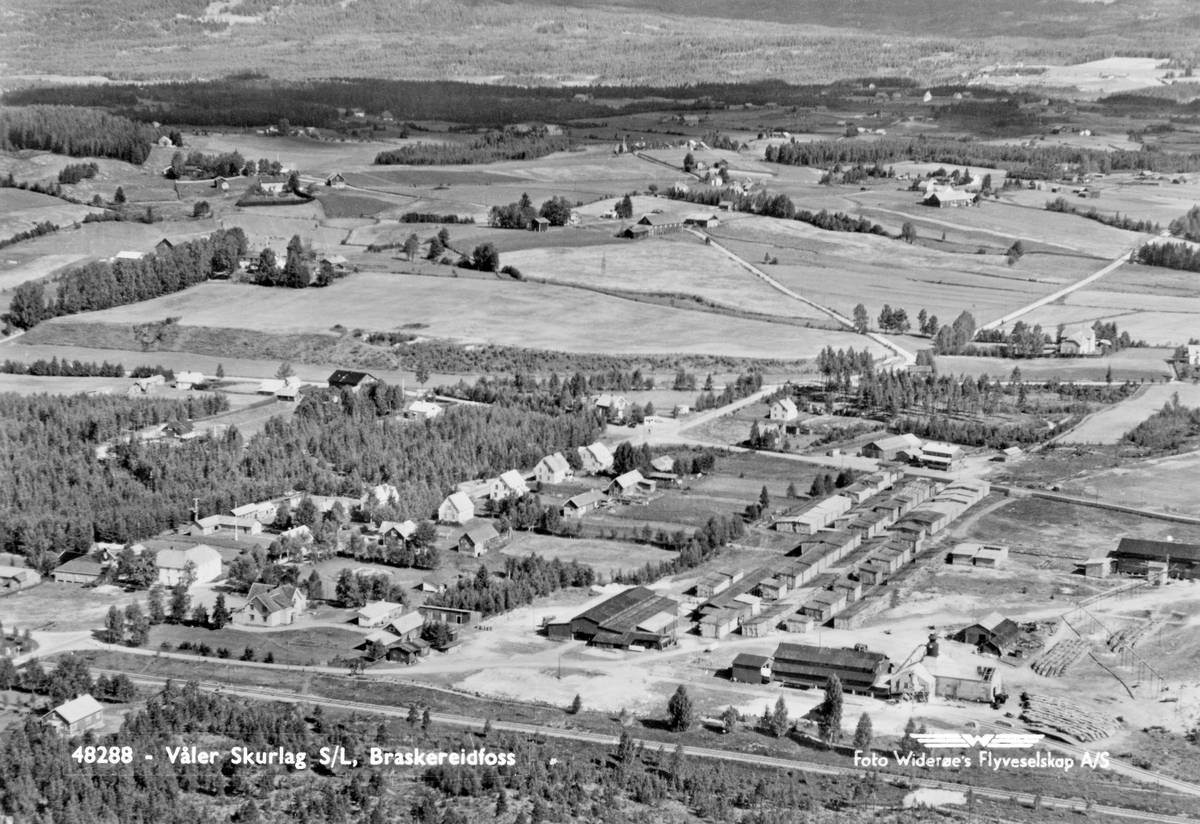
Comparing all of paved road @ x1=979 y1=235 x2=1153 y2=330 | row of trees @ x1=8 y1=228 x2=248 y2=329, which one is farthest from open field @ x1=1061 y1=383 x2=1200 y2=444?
row of trees @ x1=8 y1=228 x2=248 y2=329

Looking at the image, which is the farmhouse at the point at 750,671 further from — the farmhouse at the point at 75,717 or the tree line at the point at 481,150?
the tree line at the point at 481,150

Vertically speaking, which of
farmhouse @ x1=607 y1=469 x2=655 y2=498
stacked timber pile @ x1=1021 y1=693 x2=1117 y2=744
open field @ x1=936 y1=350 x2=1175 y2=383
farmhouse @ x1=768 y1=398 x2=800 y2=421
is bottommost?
stacked timber pile @ x1=1021 y1=693 x2=1117 y2=744

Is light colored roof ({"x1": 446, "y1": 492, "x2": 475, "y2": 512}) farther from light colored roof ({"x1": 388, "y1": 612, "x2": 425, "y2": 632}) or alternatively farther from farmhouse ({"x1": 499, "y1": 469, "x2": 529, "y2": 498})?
light colored roof ({"x1": 388, "y1": 612, "x2": 425, "y2": 632})

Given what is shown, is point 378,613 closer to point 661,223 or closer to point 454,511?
point 454,511

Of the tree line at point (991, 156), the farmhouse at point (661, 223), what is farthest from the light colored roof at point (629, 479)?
the tree line at point (991, 156)

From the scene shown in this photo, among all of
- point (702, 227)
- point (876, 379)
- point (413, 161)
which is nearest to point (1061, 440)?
point (876, 379)

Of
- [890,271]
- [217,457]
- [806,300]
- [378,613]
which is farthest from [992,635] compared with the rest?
[890,271]
